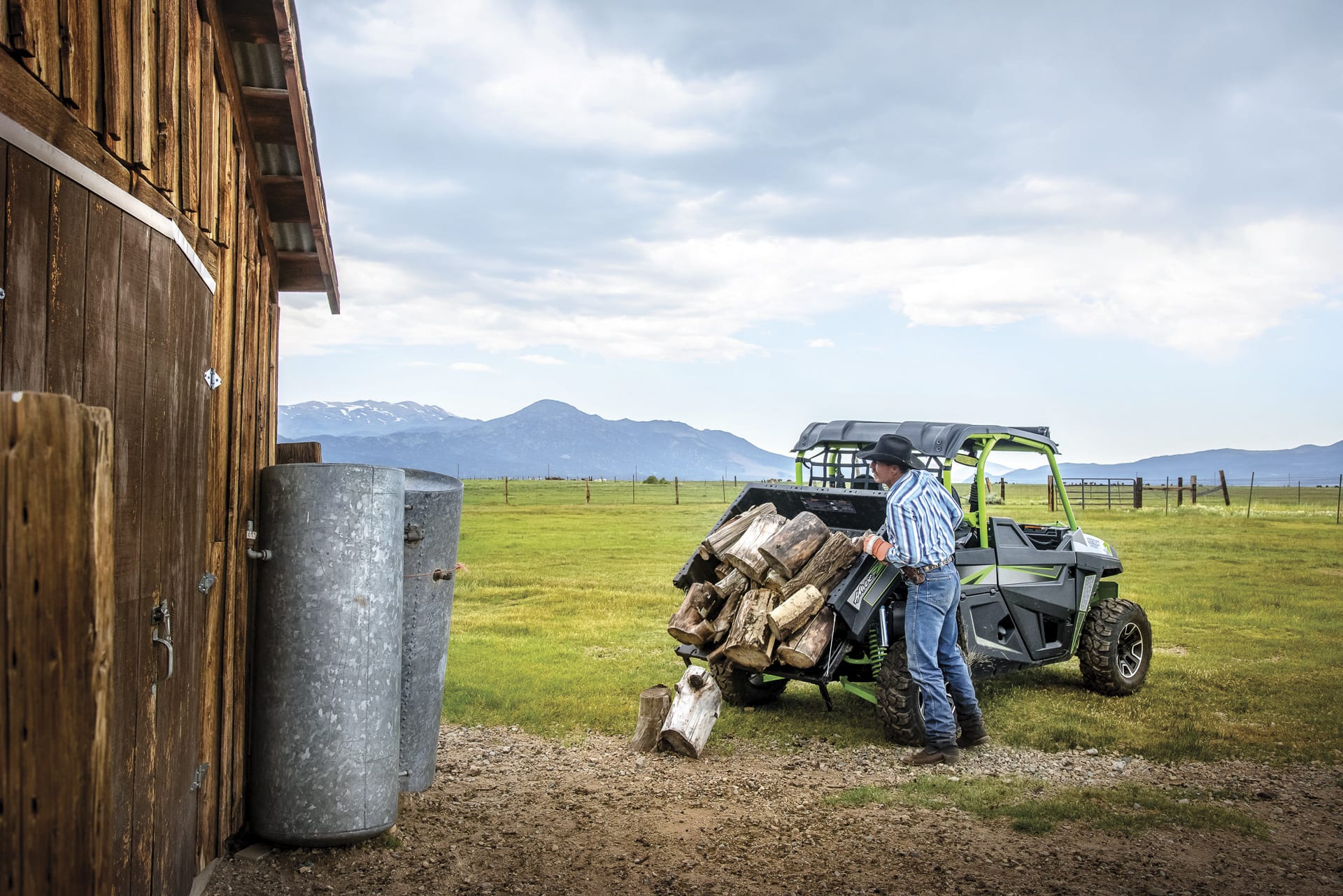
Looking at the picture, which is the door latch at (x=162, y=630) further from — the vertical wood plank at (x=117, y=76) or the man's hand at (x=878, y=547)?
the man's hand at (x=878, y=547)

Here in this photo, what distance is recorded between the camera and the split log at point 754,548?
7.69 m

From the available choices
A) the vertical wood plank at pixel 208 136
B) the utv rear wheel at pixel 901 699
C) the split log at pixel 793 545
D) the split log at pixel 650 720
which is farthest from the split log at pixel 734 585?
the vertical wood plank at pixel 208 136

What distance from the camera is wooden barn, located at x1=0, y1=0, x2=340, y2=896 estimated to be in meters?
1.55

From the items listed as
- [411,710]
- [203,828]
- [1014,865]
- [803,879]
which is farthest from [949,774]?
[203,828]

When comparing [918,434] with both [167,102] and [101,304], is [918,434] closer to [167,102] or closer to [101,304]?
[167,102]

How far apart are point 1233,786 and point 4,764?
7.13m

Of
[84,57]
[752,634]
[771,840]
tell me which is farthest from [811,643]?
[84,57]

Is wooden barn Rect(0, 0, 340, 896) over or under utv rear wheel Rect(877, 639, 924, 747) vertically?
over

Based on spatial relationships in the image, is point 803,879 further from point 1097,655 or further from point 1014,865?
point 1097,655

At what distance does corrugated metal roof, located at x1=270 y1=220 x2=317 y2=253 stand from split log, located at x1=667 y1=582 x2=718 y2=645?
3.87 m

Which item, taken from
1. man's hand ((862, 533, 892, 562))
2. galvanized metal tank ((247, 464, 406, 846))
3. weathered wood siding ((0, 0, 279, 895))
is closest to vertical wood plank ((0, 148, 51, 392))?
weathered wood siding ((0, 0, 279, 895))

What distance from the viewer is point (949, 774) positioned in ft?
22.5

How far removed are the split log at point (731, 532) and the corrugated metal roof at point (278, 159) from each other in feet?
13.0

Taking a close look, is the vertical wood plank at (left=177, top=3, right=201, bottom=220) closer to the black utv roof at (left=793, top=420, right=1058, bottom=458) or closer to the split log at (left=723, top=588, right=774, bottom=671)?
the split log at (left=723, top=588, right=774, bottom=671)
